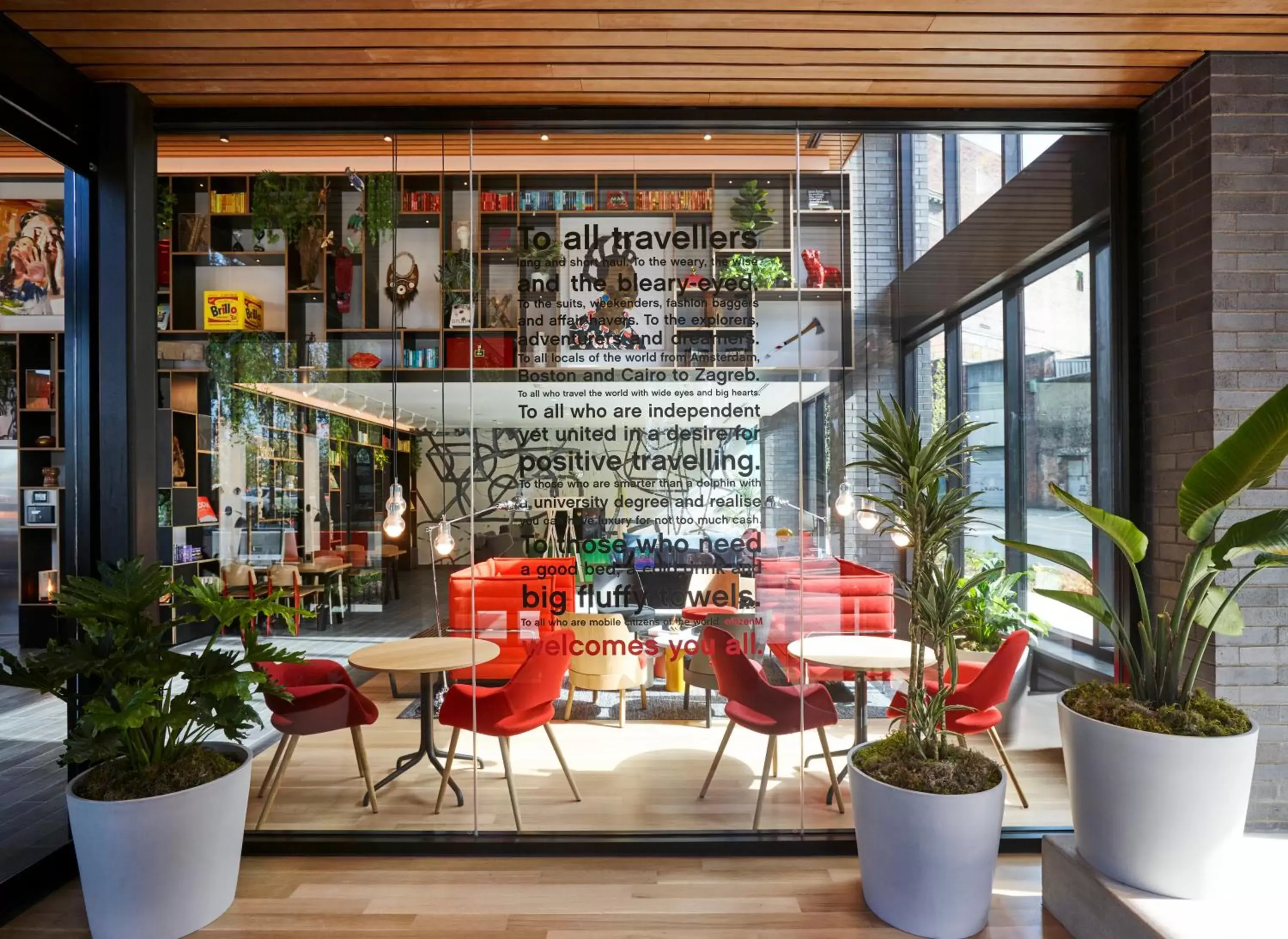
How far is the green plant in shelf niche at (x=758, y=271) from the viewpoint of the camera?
3188mm

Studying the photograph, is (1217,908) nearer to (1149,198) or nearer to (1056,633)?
(1056,633)

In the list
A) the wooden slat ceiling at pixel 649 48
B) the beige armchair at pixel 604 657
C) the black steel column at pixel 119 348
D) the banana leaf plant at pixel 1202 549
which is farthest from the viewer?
the beige armchair at pixel 604 657

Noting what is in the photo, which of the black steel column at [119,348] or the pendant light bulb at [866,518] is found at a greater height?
the black steel column at [119,348]

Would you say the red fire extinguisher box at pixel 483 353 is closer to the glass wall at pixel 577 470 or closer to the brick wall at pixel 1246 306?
the glass wall at pixel 577 470

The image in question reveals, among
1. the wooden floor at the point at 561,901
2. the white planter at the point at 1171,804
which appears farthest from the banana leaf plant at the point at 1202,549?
the wooden floor at the point at 561,901

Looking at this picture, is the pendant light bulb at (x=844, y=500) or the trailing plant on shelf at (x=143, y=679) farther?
the pendant light bulb at (x=844, y=500)

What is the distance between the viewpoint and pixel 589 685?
324 centimetres

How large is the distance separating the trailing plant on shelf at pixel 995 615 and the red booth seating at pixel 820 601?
1.78ft

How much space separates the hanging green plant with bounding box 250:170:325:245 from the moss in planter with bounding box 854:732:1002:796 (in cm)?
363

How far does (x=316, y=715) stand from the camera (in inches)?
125

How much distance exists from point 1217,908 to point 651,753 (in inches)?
83.0

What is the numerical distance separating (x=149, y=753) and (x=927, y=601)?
290cm

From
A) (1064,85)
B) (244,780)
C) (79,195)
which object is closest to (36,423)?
(79,195)

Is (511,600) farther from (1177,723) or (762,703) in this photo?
(1177,723)
